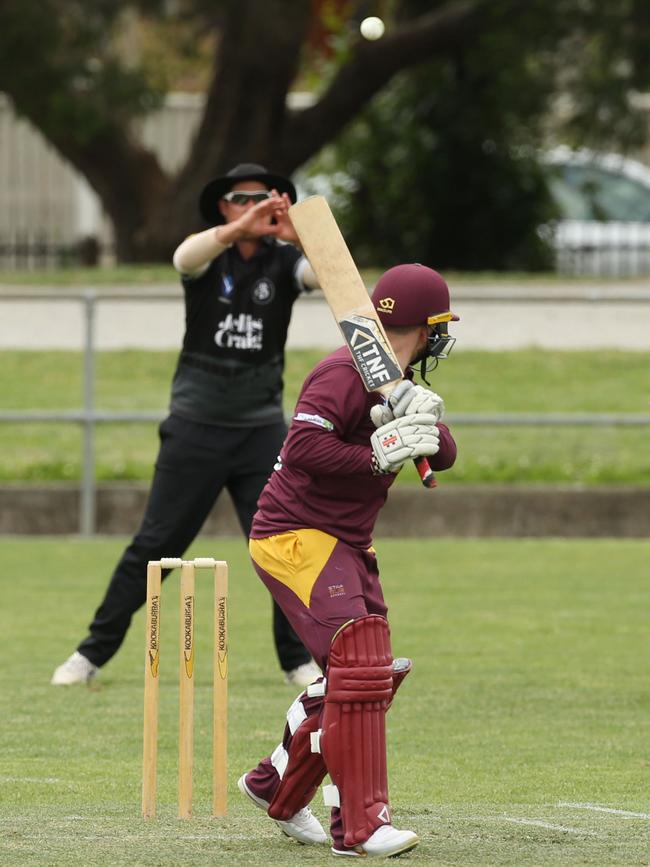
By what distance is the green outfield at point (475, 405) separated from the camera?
1659cm

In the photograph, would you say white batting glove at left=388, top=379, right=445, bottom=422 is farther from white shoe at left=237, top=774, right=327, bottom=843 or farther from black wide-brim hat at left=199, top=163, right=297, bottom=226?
black wide-brim hat at left=199, top=163, right=297, bottom=226

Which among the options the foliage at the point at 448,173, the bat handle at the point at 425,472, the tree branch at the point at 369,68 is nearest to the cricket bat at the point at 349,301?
the bat handle at the point at 425,472

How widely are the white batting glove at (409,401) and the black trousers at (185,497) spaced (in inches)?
128

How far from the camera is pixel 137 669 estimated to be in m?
9.65

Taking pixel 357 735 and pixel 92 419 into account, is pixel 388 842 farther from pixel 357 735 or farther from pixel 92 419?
pixel 92 419

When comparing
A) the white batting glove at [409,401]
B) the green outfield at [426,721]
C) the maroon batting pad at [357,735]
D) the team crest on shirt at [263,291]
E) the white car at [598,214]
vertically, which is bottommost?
the green outfield at [426,721]

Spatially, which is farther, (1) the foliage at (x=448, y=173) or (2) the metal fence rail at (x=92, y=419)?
(1) the foliage at (x=448, y=173)

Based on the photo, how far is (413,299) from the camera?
5812 mm

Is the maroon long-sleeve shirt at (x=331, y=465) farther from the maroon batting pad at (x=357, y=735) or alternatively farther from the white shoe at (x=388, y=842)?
the white shoe at (x=388, y=842)

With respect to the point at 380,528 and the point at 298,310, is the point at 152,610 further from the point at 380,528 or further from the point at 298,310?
the point at 298,310

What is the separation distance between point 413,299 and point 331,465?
546mm

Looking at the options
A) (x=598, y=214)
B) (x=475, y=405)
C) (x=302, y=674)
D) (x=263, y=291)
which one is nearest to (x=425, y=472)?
(x=263, y=291)

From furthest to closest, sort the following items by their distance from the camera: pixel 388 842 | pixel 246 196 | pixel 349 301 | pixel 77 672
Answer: pixel 77 672 < pixel 246 196 < pixel 349 301 < pixel 388 842

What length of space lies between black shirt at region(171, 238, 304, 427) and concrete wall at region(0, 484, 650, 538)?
22.0 ft
